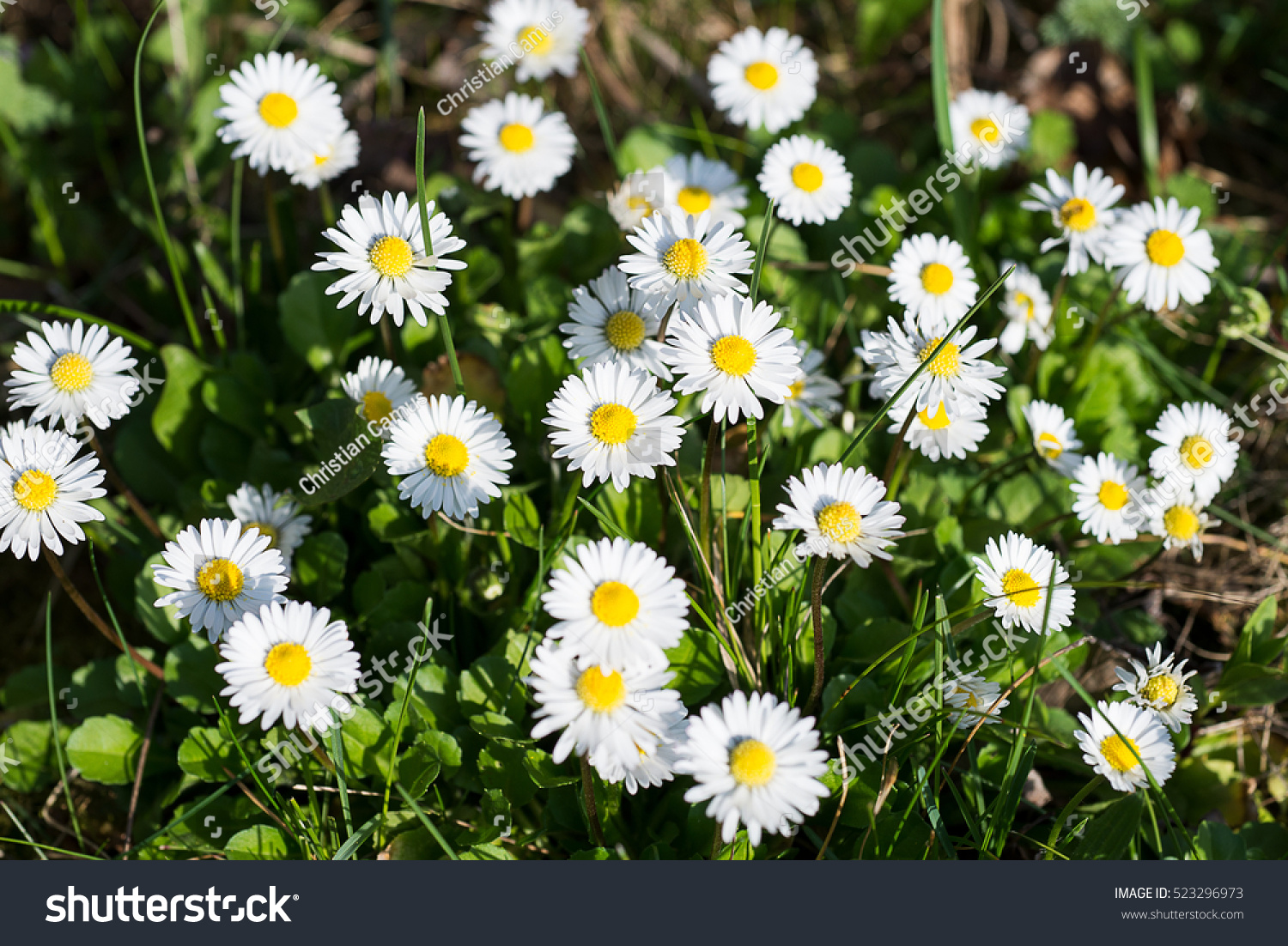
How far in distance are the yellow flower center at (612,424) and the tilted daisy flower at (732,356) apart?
5.7 inches

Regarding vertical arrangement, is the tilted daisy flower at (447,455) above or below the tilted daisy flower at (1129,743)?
above

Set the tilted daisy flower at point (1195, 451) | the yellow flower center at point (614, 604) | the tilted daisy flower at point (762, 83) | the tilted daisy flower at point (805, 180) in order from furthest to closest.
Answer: the tilted daisy flower at point (762, 83) → the tilted daisy flower at point (805, 180) → the tilted daisy flower at point (1195, 451) → the yellow flower center at point (614, 604)

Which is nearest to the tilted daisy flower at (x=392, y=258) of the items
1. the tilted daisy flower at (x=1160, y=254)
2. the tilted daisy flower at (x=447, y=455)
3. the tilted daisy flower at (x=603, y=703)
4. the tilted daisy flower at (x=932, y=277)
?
the tilted daisy flower at (x=447, y=455)

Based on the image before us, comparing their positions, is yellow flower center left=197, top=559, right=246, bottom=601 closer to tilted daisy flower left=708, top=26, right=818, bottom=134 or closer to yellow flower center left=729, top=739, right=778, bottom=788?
yellow flower center left=729, top=739, right=778, bottom=788

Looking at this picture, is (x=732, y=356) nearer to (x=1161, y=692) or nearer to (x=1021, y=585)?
(x=1021, y=585)

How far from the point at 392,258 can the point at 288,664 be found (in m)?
1.02

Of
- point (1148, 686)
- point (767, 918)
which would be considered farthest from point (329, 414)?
point (1148, 686)

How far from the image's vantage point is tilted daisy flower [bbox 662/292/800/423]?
2363mm

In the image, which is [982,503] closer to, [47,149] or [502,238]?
Answer: [502,238]

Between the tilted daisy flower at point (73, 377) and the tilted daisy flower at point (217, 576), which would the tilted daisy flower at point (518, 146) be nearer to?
the tilted daisy flower at point (73, 377)

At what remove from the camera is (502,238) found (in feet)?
11.7

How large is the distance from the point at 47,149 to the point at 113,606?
2273mm

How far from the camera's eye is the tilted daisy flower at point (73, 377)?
2574mm

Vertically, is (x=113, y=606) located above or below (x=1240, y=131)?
below
